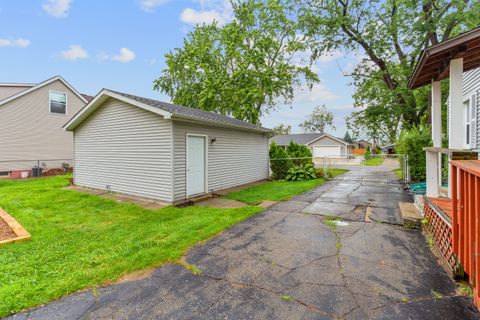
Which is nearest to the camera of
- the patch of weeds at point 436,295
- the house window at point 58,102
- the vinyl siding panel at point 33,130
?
the patch of weeds at point 436,295

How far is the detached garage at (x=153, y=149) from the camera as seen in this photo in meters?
7.04

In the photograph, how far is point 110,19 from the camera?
40.3 feet

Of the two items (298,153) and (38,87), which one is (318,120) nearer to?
(298,153)

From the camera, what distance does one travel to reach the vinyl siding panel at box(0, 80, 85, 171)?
13477 millimetres

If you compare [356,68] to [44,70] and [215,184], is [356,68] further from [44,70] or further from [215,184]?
[44,70]

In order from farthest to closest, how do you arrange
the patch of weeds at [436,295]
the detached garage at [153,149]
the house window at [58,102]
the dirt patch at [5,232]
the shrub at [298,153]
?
1. the house window at [58,102]
2. the shrub at [298,153]
3. the detached garage at [153,149]
4. the dirt patch at [5,232]
5. the patch of weeds at [436,295]

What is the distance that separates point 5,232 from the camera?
458cm

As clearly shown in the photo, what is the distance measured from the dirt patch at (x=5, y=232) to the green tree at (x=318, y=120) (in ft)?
196

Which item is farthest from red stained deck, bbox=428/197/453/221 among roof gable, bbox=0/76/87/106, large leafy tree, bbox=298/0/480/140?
roof gable, bbox=0/76/87/106

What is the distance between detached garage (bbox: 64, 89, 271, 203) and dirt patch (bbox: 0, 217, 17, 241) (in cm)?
325

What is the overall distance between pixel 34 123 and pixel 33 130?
43 cm

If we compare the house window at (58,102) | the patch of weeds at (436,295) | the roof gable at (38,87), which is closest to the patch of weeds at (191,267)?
the patch of weeds at (436,295)

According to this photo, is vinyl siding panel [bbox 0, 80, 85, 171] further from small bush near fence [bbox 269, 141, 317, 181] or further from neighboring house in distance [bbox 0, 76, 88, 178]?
small bush near fence [bbox 269, 141, 317, 181]

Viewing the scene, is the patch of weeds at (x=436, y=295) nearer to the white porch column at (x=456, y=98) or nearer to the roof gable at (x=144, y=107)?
the white porch column at (x=456, y=98)
